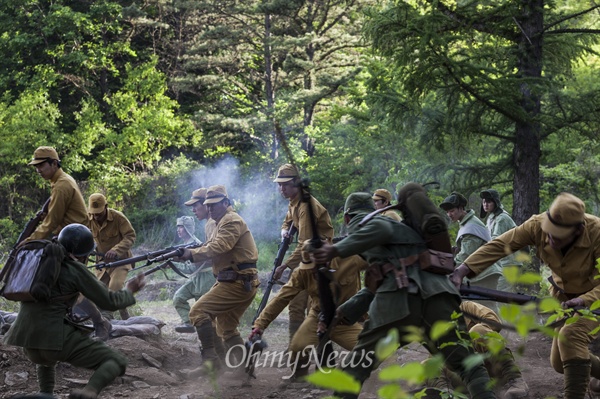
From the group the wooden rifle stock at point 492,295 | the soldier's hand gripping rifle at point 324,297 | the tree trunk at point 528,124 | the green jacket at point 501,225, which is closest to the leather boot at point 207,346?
the soldier's hand gripping rifle at point 324,297

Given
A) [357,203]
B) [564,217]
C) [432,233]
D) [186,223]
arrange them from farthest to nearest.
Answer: [186,223] < [357,203] < [564,217] < [432,233]

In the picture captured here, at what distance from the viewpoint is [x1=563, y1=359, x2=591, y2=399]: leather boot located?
628cm

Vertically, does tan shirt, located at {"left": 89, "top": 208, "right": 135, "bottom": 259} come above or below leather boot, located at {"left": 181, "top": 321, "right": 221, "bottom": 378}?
above

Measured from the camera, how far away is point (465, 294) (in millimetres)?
6195

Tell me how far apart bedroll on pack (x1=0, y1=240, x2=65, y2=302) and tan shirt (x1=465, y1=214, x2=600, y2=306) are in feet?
10.4

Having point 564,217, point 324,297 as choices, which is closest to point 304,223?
point 324,297

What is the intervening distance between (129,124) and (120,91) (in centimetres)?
153

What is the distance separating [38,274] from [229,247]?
3.24m

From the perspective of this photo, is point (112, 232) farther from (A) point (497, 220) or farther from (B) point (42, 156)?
(A) point (497, 220)

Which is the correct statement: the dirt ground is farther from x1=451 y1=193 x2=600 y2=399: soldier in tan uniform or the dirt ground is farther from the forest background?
the forest background

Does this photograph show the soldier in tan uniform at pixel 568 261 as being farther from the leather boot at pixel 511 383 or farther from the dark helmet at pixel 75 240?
the dark helmet at pixel 75 240

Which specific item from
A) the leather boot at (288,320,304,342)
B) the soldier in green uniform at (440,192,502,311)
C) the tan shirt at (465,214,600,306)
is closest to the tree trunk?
the soldier in green uniform at (440,192,502,311)

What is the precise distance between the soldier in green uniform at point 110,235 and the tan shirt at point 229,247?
1.99 metres

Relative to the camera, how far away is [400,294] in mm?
5469
